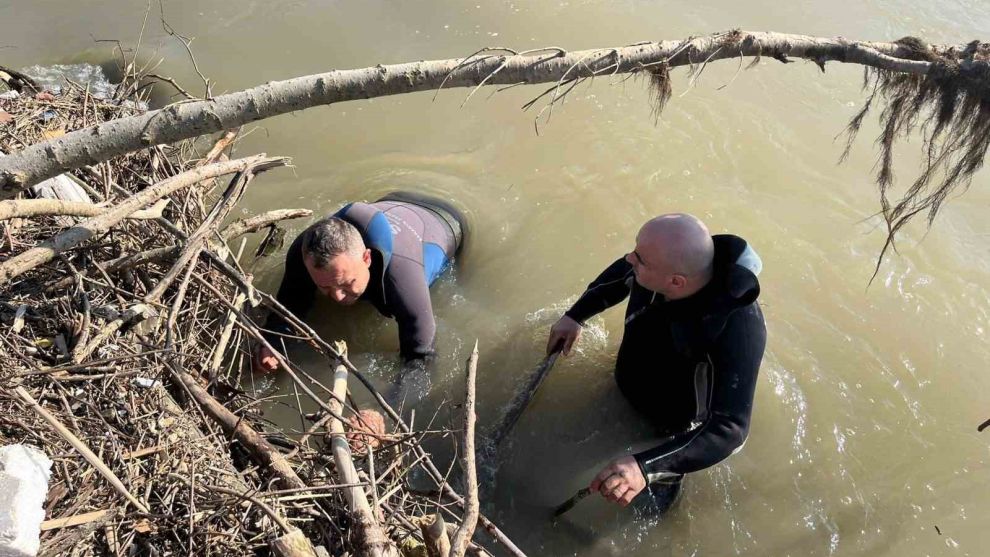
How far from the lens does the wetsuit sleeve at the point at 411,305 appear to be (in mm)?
3752

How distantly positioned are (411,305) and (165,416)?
→ 1.37m

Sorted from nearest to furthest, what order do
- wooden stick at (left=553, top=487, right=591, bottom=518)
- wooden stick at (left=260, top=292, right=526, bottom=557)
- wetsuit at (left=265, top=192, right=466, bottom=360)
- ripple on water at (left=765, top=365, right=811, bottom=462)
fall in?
wooden stick at (left=260, top=292, right=526, bottom=557)
wooden stick at (left=553, top=487, right=591, bottom=518)
wetsuit at (left=265, top=192, right=466, bottom=360)
ripple on water at (left=765, top=365, right=811, bottom=462)

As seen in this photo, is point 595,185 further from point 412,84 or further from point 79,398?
point 79,398

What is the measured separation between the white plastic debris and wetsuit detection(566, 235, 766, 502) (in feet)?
8.07

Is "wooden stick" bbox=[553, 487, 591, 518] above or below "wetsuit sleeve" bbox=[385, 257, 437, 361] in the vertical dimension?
below

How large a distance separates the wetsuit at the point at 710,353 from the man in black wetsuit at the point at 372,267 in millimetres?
1258

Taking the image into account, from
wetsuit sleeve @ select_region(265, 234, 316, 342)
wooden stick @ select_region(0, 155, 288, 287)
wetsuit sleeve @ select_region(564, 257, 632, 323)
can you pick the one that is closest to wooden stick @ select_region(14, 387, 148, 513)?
wooden stick @ select_region(0, 155, 288, 287)

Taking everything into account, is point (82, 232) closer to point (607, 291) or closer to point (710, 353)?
point (607, 291)

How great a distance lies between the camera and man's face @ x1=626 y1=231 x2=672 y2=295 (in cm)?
323

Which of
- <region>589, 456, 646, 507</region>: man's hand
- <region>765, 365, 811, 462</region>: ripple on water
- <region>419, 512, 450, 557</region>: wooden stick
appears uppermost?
<region>419, 512, 450, 557</region>: wooden stick

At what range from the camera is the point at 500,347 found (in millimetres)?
4574

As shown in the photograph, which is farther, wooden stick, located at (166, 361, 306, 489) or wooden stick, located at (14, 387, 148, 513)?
wooden stick, located at (166, 361, 306, 489)

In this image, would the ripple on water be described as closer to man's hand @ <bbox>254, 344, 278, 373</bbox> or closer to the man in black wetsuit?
the man in black wetsuit

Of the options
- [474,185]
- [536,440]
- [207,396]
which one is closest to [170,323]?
[207,396]
